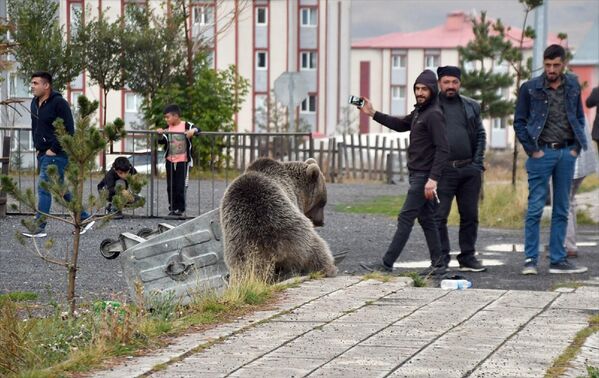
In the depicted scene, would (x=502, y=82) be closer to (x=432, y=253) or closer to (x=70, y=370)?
(x=432, y=253)

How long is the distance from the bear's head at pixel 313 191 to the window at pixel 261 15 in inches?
2582

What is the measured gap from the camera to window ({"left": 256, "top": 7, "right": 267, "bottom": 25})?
76.4m

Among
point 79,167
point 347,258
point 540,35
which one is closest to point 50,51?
point 540,35

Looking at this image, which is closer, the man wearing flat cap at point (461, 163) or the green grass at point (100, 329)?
the green grass at point (100, 329)

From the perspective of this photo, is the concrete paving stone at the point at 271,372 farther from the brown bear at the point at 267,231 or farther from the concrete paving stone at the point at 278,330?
the brown bear at the point at 267,231

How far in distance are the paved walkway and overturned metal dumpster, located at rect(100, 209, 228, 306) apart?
3.55ft

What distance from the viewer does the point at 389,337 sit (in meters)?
7.56

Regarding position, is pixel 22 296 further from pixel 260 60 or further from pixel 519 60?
pixel 260 60

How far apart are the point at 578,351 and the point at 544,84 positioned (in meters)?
5.38

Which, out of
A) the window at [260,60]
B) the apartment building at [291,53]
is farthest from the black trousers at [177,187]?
the window at [260,60]

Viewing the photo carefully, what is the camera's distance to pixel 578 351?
7242mm

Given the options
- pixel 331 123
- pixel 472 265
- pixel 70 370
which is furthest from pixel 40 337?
pixel 331 123

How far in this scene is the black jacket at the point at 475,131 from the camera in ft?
41.1

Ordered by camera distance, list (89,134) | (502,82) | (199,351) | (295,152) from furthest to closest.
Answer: (295,152)
(502,82)
(89,134)
(199,351)
